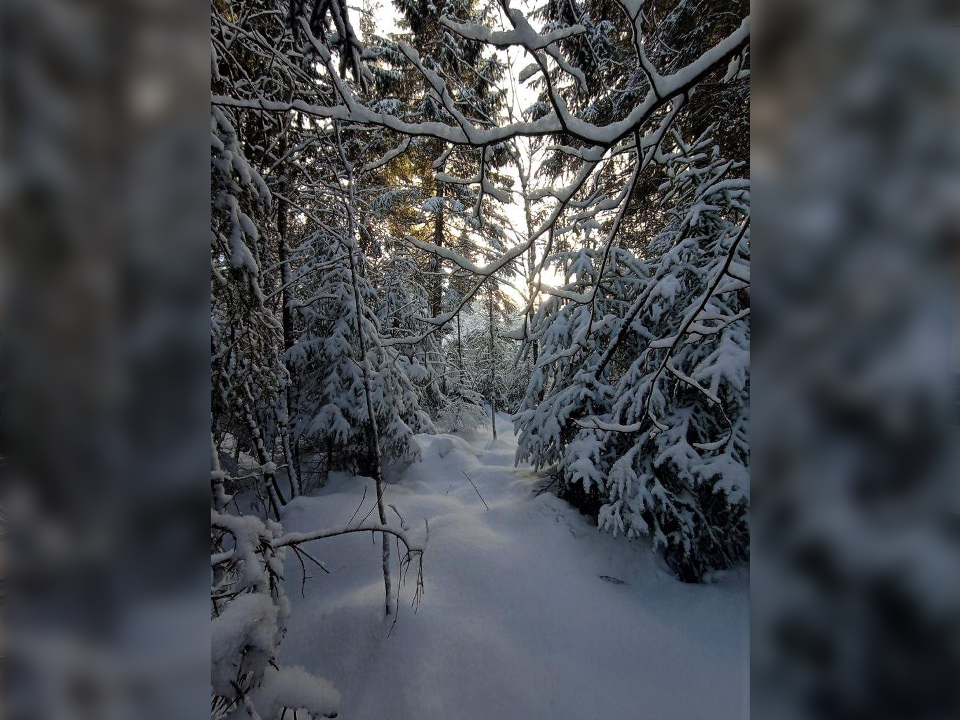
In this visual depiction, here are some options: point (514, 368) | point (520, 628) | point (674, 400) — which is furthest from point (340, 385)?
point (674, 400)

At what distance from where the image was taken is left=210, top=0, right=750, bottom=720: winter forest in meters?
1.62

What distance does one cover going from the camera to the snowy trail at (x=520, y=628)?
2881 millimetres

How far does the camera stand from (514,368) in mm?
4613

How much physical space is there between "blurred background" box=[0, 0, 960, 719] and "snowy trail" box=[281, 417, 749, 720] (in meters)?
3.21
